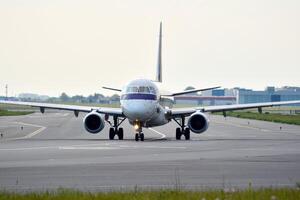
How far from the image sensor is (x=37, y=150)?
32188mm

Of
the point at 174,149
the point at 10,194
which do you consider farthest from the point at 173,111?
the point at 10,194

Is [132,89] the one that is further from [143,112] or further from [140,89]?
[143,112]

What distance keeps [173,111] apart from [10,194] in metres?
32.0

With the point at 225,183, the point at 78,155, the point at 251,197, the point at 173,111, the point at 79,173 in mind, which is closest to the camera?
the point at 251,197

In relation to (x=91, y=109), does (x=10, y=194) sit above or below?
below

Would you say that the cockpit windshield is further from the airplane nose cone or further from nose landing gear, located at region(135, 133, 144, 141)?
nose landing gear, located at region(135, 133, 144, 141)

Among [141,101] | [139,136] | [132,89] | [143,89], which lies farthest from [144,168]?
[143,89]

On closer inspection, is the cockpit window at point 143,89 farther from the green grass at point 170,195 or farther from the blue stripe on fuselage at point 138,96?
the green grass at point 170,195

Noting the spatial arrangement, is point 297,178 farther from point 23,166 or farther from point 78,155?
point 78,155

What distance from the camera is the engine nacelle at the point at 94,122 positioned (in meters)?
45.2

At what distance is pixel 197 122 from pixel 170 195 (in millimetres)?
30716

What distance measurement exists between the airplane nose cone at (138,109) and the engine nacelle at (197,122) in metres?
3.13

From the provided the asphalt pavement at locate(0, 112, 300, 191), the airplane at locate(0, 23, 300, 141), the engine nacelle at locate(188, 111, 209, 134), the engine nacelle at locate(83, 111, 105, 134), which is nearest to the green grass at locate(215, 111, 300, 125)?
the airplane at locate(0, 23, 300, 141)

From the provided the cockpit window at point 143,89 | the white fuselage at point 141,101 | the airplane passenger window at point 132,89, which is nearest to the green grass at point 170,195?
the white fuselage at point 141,101
